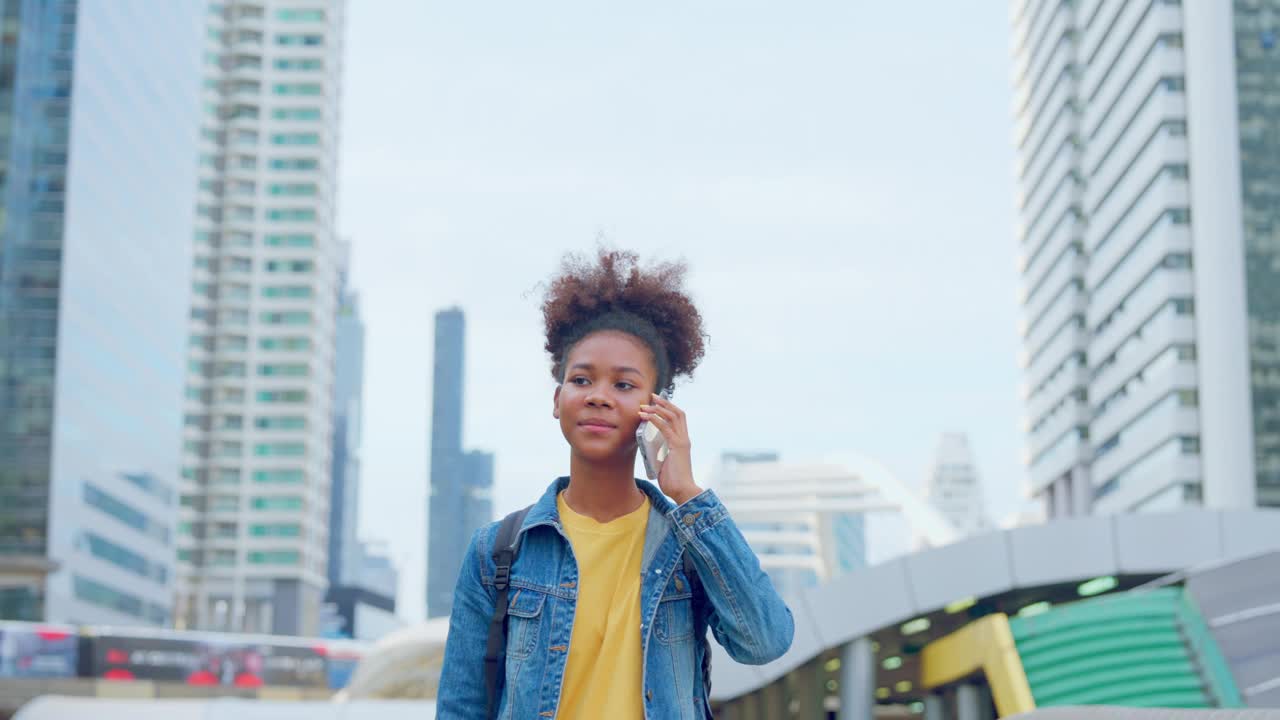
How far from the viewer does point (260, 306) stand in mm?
108438

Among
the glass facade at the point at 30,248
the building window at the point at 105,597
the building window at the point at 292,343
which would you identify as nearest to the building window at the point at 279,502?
the building window at the point at 292,343

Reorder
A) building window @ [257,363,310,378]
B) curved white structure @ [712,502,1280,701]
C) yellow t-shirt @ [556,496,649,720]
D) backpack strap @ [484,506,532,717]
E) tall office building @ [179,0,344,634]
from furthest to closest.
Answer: building window @ [257,363,310,378] < tall office building @ [179,0,344,634] < curved white structure @ [712,502,1280,701] < backpack strap @ [484,506,532,717] < yellow t-shirt @ [556,496,649,720]

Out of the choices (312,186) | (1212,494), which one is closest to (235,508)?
(312,186)

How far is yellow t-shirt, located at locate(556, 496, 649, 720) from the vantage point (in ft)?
10.8

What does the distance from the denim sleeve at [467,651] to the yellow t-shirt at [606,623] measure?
0.22 meters

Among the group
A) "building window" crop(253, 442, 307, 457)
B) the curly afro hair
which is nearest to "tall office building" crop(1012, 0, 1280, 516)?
"building window" crop(253, 442, 307, 457)

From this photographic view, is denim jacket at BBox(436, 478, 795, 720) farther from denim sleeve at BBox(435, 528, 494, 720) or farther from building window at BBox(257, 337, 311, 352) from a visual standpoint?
building window at BBox(257, 337, 311, 352)

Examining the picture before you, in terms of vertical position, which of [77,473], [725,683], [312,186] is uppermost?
[312,186]

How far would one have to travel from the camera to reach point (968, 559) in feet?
60.2

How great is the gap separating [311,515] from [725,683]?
90.6m

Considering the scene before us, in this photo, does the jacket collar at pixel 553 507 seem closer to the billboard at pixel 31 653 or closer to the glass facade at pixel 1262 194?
the billboard at pixel 31 653

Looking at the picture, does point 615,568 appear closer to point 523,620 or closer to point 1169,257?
point 523,620

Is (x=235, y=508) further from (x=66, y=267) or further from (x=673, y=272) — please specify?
(x=673, y=272)

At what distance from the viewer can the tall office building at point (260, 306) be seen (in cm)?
10512
